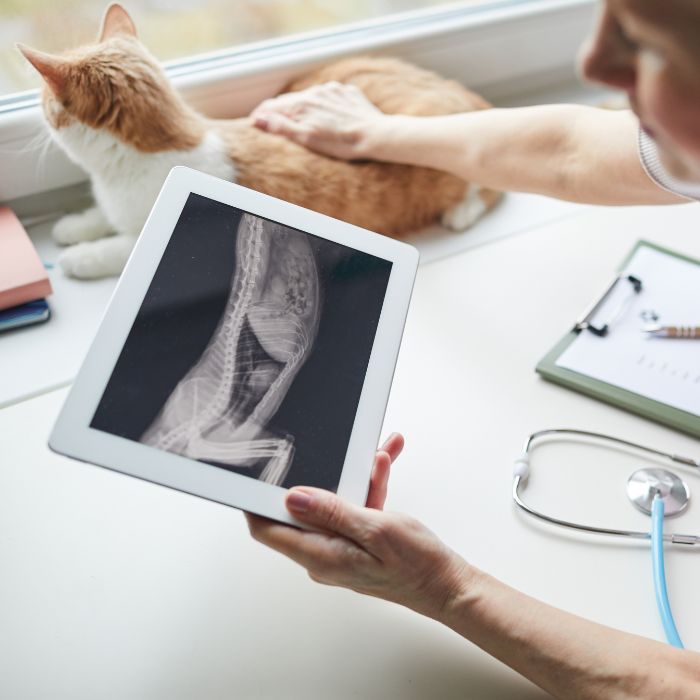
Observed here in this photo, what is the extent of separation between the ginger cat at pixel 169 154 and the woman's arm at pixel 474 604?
52 cm

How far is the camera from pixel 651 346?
3.11 feet

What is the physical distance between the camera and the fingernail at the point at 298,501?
59cm

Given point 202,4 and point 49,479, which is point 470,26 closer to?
point 202,4

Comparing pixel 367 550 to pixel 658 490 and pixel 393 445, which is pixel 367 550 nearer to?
pixel 393 445

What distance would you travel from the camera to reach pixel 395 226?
3.63 feet

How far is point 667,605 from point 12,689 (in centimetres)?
57

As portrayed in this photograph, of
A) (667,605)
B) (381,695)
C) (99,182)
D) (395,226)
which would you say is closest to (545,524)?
(667,605)

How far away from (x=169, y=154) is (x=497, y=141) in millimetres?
410

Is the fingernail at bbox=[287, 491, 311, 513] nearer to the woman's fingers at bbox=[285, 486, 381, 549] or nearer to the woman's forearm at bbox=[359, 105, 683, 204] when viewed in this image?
the woman's fingers at bbox=[285, 486, 381, 549]

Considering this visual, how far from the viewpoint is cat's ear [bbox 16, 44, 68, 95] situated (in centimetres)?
85

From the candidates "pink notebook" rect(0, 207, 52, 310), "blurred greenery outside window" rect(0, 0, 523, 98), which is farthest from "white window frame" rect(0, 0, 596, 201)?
"pink notebook" rect(0, 207, 52, 310)

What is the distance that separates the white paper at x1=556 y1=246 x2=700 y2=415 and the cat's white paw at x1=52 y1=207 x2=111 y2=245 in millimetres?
625

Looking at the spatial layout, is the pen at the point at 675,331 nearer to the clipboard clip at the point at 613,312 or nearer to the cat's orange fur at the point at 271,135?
the clipboard clip at the point at 613,312

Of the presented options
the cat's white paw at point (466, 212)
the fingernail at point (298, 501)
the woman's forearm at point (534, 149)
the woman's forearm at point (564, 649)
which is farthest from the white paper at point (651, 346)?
the fingernail at point (298, 501)
